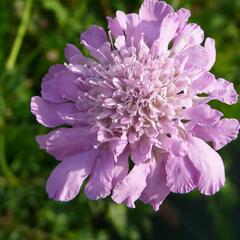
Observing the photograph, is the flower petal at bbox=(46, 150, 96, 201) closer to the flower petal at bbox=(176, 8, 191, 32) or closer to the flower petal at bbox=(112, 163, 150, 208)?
the flower petal at bbox=(112, 163, 150, 208)

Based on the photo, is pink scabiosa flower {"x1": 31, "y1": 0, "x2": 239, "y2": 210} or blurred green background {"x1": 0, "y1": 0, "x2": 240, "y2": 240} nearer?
pink scabiosa flower {"x1": 31, "y1": 0, "x2": 239, "y2": 210}

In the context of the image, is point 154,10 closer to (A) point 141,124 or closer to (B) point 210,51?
(B) point 210,51

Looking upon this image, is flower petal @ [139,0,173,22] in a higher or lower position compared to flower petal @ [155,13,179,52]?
higher

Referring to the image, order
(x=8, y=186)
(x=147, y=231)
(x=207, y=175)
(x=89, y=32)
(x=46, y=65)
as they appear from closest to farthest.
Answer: (x=207, y=175) → (x=89, y=32) → (x=8, y=186) → (x=46, y=65) → (x=147, y=231)

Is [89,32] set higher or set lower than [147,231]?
higher

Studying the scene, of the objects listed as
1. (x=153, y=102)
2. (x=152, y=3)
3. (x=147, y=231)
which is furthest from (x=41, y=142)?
(x=147, y=231)

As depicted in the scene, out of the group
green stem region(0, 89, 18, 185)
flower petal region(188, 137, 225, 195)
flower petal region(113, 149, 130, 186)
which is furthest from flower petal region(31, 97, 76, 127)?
green stem region(0, 89, 18, 185)

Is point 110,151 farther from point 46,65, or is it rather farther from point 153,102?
point 46,65
